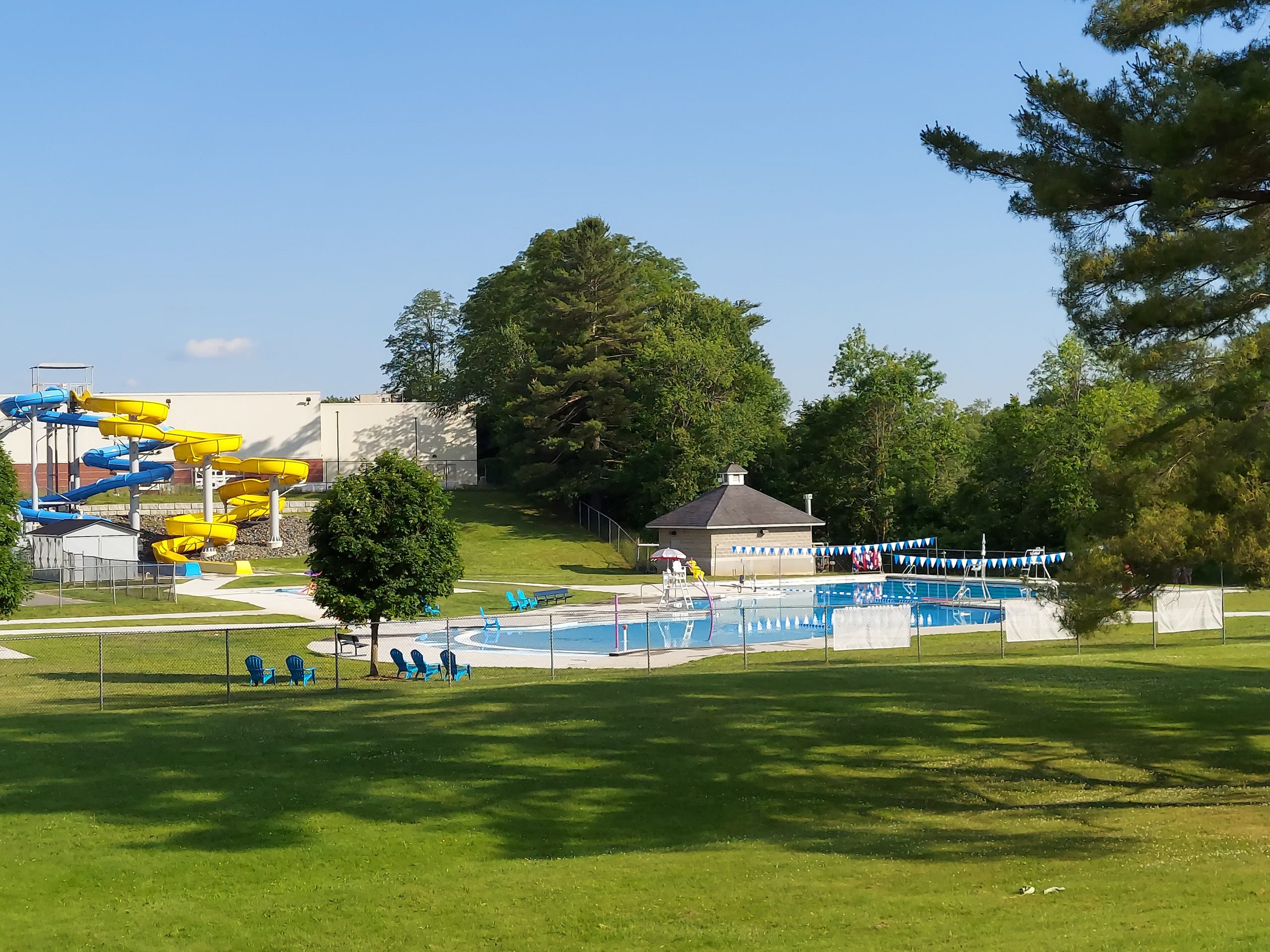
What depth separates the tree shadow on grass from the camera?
1420cm

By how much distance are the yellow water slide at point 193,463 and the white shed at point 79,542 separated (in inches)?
97.5

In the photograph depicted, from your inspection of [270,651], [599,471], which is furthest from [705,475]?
[270,651]

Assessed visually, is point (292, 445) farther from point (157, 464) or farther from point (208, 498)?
point (208, 498)

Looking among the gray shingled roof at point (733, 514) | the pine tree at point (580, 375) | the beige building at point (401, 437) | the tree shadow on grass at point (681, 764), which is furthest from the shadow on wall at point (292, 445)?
the tree shadow on grass at point (681, 764)

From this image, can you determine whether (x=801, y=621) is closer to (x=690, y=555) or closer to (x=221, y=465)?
(x=690, y=555)

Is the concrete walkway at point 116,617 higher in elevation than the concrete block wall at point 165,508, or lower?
lower

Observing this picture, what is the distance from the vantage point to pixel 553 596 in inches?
1786

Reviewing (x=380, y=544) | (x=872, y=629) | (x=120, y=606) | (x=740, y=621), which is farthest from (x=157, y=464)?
(x=872, y=629)

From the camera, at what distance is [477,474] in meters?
88.1

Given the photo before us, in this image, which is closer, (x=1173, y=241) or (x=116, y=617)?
(x=1173, y=241)

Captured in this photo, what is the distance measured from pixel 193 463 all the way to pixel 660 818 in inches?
1923

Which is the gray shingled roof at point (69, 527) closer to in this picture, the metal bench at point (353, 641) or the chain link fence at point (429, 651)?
the chain link fence at point (429, 651)

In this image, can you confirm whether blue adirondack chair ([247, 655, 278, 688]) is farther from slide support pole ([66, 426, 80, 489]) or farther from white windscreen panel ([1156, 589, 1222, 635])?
slide support pole ([66, 426, 80, 489])

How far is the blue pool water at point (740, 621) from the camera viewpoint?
118 feet
